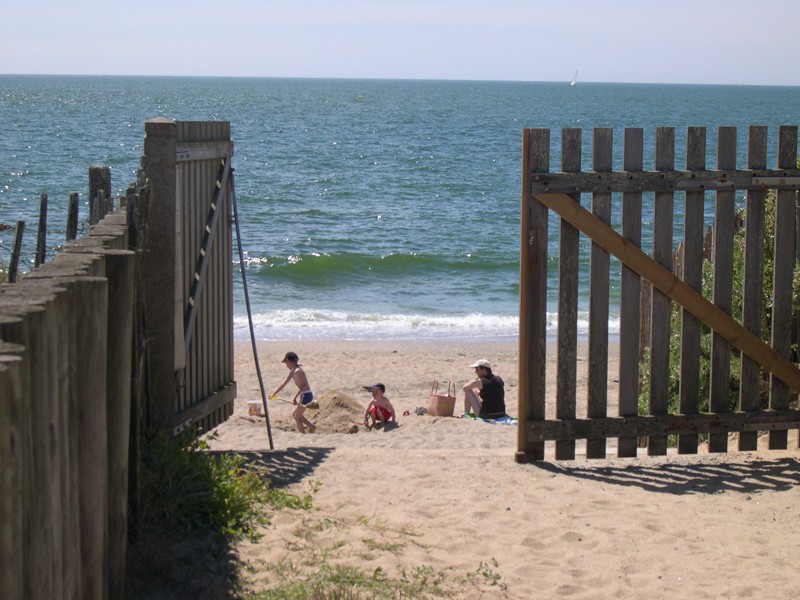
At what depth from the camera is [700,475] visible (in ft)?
21.2

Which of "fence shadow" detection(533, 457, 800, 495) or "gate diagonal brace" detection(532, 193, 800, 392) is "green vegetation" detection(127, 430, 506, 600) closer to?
"fence shadow" detection(533, 457, 800, 495)

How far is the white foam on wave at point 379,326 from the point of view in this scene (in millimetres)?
17859

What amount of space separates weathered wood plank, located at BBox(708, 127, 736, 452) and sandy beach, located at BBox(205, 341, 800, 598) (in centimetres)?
41

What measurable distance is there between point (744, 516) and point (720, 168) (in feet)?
7.20

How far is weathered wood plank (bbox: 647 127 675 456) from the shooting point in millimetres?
6461

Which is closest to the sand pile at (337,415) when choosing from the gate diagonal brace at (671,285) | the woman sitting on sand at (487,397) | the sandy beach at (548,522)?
the woman sitting on sand at (487,397)

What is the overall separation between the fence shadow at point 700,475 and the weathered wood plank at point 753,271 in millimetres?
315

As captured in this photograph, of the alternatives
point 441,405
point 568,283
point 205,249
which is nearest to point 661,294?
point 568,283

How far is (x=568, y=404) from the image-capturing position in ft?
21.8

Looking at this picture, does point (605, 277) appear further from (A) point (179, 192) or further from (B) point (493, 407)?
Answer: (B) point (493, 407)

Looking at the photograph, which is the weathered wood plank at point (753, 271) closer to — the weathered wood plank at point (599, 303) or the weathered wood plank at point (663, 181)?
the weathered wood plank at point (663, 181)

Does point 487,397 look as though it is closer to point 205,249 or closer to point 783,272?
point 783,272

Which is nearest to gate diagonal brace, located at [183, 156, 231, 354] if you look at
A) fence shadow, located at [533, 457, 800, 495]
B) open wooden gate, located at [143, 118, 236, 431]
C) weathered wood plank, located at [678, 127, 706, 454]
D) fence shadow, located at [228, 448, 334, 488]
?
open wooden gate, located at [143, 118, 236, 431]

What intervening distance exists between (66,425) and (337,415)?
777 centimetres
